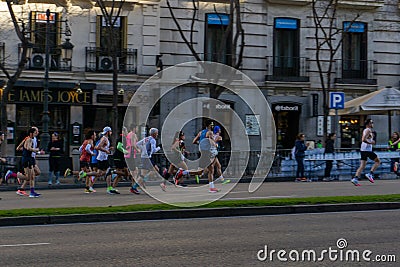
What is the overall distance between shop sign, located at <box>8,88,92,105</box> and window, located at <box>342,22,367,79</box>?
44.0ft

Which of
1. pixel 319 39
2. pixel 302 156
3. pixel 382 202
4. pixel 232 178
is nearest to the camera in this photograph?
pixel 382 202

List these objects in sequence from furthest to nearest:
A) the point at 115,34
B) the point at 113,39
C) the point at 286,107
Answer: the point at 286,107
the point at 115,34
the point at 113,39

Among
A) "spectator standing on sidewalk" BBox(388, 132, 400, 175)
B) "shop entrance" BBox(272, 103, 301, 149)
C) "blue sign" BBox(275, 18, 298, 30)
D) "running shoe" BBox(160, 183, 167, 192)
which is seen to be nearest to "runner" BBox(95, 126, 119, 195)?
"running shoe" BBox(160, 183, 167, 192)

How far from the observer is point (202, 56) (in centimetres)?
3238

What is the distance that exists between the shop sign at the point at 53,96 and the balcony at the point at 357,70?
1289cm

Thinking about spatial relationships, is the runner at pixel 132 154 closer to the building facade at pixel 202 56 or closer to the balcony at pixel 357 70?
the building facade at pixel 202 56

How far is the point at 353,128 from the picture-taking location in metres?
34.8

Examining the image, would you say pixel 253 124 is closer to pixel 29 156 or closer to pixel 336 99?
pixel 336 99

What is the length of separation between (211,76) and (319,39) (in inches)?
308

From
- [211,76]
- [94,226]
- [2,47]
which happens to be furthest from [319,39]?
[94,226]

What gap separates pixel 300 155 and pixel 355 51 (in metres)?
11.8

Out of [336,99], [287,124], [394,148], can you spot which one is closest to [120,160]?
[336,99]

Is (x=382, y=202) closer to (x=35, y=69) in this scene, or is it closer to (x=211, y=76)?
(x=211, y=76)

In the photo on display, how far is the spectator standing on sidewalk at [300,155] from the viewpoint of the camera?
25.3m
